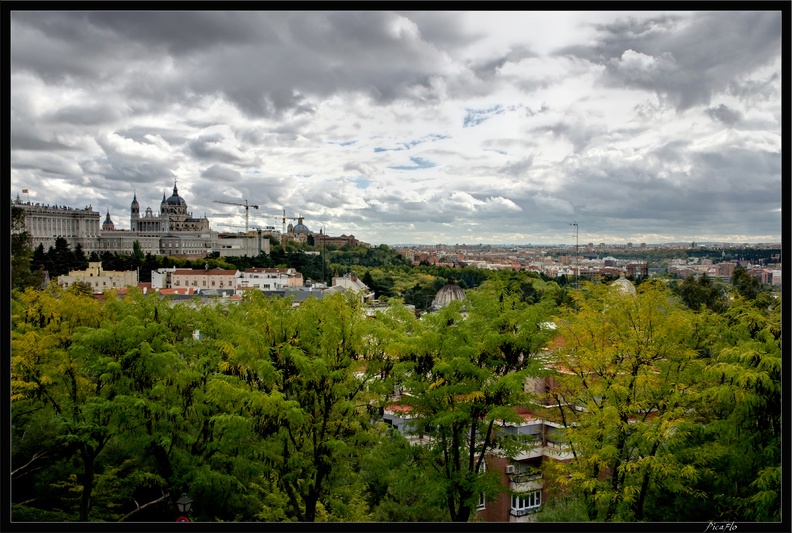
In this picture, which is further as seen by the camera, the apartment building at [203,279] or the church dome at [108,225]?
the church dome at [108,225]

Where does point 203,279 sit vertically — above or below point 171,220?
below

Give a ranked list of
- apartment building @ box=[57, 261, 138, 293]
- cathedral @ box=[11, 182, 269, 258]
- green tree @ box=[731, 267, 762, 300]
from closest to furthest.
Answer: green tree @ box=[731, 267, 762, 300]
apartment building @ box=[57, 261, 138, 293]
cathedral @ box=[11, 182, 269, 258]

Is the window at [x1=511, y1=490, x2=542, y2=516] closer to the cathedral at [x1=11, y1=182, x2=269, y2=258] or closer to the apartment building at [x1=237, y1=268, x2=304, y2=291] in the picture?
the apartment building at [x1=237, y1=268, x2=304, y2=291]

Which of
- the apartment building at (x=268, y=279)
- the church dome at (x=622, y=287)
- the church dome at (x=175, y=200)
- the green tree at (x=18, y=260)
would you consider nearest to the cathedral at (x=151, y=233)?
the church dome at (x=175, y=200)

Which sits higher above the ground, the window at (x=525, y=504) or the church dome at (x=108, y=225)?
the church dome at (x=108, y=225)

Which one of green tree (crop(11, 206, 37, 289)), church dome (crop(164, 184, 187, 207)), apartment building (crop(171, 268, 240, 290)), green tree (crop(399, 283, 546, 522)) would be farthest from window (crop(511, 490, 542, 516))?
church dome (crop(164, 184, 187, 207))

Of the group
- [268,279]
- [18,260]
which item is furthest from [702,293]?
[268,279]

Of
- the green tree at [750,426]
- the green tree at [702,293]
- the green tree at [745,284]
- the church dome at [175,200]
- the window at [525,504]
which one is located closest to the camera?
the green tree at [750,426]

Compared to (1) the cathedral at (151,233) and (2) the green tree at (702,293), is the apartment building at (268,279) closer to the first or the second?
(1) the cathedral at (151,233)

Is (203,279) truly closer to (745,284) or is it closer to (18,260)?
(18,260)

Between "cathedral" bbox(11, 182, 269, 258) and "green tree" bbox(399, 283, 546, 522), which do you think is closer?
"green tree" bbox(399, 283, 546, 522)

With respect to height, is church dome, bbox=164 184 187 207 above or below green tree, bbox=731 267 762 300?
above

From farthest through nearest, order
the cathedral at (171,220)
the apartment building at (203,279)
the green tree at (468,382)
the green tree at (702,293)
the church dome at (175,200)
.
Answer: the church dome at (175,200) < the cathedral at (171,220) < the apartment building at (203,279) < the green tree at (702,293) < the green tree at (468,382)
